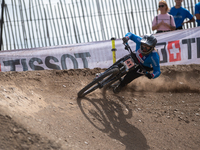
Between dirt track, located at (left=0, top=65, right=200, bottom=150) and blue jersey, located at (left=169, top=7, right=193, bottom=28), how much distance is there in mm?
2521

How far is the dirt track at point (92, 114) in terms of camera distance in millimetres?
4137

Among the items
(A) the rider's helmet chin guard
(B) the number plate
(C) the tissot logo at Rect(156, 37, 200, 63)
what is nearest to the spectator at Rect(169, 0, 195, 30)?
(C) the tissot logo at Rect(156, 37, 200, 63)

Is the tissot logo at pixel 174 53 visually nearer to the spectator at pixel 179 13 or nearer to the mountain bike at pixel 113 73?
the spectator at pixel 179 13

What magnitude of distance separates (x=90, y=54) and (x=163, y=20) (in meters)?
2.94

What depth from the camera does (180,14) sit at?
28.5ft

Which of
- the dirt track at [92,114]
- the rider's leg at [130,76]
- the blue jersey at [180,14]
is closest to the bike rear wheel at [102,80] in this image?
the dirt track at [92,114]

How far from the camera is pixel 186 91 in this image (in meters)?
7.62

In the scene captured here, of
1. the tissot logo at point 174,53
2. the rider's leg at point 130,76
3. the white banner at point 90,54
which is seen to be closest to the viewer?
the rider's leg at point 130,76

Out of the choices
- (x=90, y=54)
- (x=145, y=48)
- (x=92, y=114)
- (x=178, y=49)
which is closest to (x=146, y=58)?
(x=145, y=48)

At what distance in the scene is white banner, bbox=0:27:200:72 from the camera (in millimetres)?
8055

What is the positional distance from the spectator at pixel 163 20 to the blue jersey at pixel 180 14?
48 centimetres

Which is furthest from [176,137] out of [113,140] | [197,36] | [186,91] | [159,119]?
[197,36]

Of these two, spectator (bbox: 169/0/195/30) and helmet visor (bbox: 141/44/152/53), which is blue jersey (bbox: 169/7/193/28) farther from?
helmet visor (bbox: 141/44/152/53)

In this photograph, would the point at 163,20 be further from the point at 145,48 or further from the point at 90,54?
the point at 145,48
